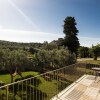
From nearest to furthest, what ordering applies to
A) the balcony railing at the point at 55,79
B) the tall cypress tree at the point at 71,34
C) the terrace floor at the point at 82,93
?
the balcony railing at the point at 55,79, the terrace floor at the point at 82,93, the tall cypress tree at the point at 71,34

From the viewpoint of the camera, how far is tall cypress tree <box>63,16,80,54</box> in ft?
117

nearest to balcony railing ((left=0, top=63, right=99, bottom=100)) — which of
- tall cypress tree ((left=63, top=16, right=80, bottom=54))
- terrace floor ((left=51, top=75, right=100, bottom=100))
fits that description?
terrace floor ((left=51, top=75, right=100, bottom=100))

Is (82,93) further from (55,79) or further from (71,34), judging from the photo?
(71,34)

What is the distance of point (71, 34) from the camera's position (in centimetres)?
3656

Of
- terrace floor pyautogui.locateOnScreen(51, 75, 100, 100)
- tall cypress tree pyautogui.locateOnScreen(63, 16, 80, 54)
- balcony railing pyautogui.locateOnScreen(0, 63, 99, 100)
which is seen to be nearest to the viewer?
balcony railing pyautogui.locateOnScreen(0, 63, 99, 100)

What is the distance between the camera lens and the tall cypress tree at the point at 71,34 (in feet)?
117

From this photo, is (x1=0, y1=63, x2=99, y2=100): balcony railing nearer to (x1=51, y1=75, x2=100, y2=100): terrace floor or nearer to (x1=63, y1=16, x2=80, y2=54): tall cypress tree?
(x1=51, y1=75, x2=100, y2=100): terrace floor

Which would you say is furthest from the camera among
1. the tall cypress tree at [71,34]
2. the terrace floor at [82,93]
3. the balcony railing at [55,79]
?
the tall cypress tree at [71,34]

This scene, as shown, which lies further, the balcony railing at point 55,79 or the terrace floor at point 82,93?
the terrace floor at point 82,93

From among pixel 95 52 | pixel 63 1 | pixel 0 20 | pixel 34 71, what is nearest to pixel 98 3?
pixel 63 1

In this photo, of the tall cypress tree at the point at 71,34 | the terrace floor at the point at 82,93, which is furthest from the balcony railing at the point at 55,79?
the tall cypress tree at the point at 71,34

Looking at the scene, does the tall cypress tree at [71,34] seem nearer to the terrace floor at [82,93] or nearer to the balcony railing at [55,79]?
the balcony railing at [55,79]

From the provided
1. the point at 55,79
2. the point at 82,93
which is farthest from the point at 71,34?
the point at 82,93

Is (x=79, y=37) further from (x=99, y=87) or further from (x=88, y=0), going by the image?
(x=99, y=87)
